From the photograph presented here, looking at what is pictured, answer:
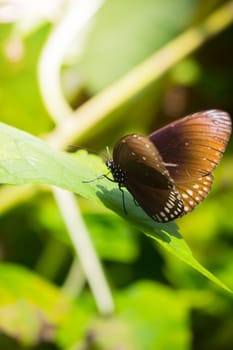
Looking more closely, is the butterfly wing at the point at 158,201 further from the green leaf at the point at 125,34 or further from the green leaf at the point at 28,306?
the green leaf at the point at 125,34

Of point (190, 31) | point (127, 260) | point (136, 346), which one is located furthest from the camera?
point (190, 31)

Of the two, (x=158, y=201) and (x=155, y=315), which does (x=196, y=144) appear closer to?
(x=158, y=201)

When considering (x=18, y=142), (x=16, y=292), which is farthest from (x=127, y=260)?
(x=18, y=142)

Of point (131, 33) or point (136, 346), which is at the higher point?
point (131, 33)

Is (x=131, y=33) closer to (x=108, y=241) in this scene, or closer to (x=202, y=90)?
(x=202, y=90)

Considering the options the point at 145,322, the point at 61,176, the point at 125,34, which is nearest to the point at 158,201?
the point at 61,176

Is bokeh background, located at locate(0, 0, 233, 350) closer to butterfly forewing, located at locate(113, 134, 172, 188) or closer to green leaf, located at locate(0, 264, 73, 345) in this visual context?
green leaf, located at locate(0, 264, 73, 345)

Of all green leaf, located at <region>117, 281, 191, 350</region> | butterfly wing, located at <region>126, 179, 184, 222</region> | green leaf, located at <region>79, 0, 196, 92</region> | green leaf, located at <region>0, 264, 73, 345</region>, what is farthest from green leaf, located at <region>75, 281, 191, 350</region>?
green leaf, located at <region>79, 0, 196, 92</region>

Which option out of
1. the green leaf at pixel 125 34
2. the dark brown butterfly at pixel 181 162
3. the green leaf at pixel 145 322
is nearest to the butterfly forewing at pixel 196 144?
the dark brown butterfly at pixel 181 162
